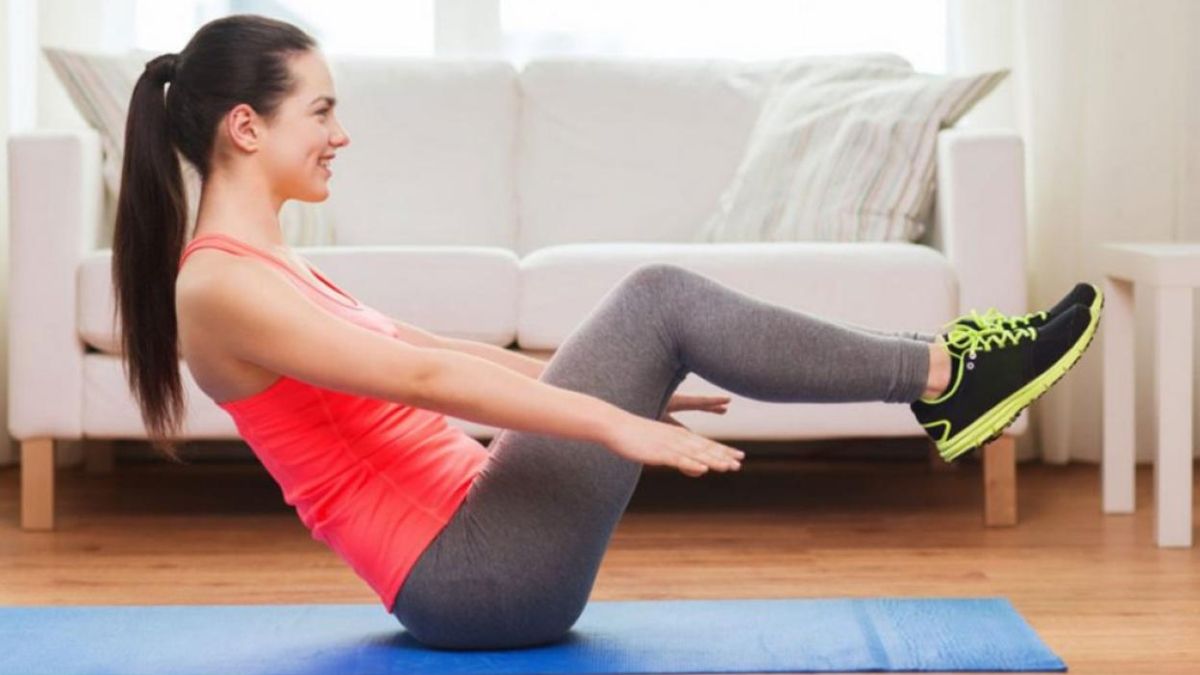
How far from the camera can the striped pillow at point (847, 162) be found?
3.43 meters

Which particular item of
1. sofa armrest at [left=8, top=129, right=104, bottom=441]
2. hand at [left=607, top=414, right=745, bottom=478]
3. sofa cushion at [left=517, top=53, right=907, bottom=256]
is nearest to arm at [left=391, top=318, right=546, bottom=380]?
hand at [left=607, top=414, right=745, bottom=478]

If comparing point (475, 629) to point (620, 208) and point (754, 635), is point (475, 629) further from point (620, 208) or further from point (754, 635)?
point (620, 208)

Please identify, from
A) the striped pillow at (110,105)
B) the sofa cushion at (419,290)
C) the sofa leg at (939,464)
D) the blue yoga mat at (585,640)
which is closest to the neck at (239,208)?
the blue yoga mat at (585,640)

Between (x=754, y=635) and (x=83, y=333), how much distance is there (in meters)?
1.47

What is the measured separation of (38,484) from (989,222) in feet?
5.75

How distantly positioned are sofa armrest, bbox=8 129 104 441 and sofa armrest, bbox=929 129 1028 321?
1559mm

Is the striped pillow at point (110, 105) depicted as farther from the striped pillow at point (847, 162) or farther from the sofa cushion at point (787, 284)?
the striped pillow at point (847, 162)

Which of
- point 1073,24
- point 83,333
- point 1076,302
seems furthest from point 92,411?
point 1073,24

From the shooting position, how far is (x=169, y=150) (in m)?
1.92

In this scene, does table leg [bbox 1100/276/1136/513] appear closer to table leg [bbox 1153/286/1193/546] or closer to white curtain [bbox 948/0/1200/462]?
table leg [bbox 1153/286/1193/546]

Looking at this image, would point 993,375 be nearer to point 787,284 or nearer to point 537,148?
point 787,284

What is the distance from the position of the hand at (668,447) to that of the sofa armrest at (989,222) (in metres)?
1.53

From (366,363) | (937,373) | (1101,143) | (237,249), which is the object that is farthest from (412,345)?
(1101,143)

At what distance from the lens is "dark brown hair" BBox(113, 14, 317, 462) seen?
1.89 m
